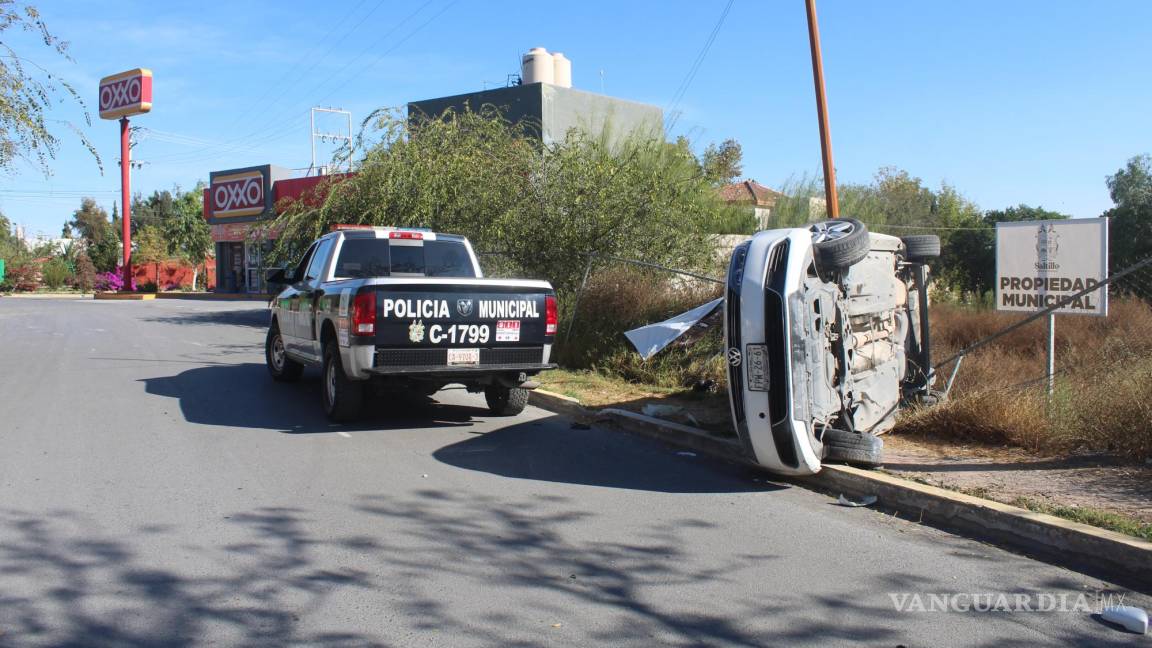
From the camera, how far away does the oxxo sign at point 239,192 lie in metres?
42.4

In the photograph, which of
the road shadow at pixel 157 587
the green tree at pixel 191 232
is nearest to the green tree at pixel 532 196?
the road shadow at pixel 157 587

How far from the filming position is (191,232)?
65750mm

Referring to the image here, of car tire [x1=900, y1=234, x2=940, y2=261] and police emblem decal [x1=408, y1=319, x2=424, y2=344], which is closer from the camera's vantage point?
car tire [x1=900, y1=234, x2=940, y2=261]

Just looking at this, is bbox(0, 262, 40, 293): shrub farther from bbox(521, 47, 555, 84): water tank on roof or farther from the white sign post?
the white sign post

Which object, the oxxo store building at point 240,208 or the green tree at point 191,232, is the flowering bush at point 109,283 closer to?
the oxxo store building at point 240,208

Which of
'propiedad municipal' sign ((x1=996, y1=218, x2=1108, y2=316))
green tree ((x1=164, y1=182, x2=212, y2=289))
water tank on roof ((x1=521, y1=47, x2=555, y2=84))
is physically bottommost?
'propiedad municipal' sign ((x1=996, y1=218, x2=1108, y2=316))

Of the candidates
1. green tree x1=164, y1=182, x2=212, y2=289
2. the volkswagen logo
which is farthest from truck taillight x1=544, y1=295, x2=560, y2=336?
green tree x1=164, y1=182, x2=212, y2=289

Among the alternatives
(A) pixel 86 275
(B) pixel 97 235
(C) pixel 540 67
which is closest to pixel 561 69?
(C) pixel 540 67

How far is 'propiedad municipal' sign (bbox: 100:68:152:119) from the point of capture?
143 ft

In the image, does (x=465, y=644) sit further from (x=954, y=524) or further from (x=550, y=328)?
(x=550, y=328)

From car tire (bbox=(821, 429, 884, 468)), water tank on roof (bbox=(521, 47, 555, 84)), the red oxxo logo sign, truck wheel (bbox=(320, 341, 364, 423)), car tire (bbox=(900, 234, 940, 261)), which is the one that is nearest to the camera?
car tire (bbox=(821, 429, 884, 468))

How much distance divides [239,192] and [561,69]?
20.1 metres

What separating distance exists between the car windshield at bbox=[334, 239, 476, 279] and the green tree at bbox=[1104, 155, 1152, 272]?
51.3 feet

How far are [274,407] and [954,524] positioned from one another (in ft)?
24.9
